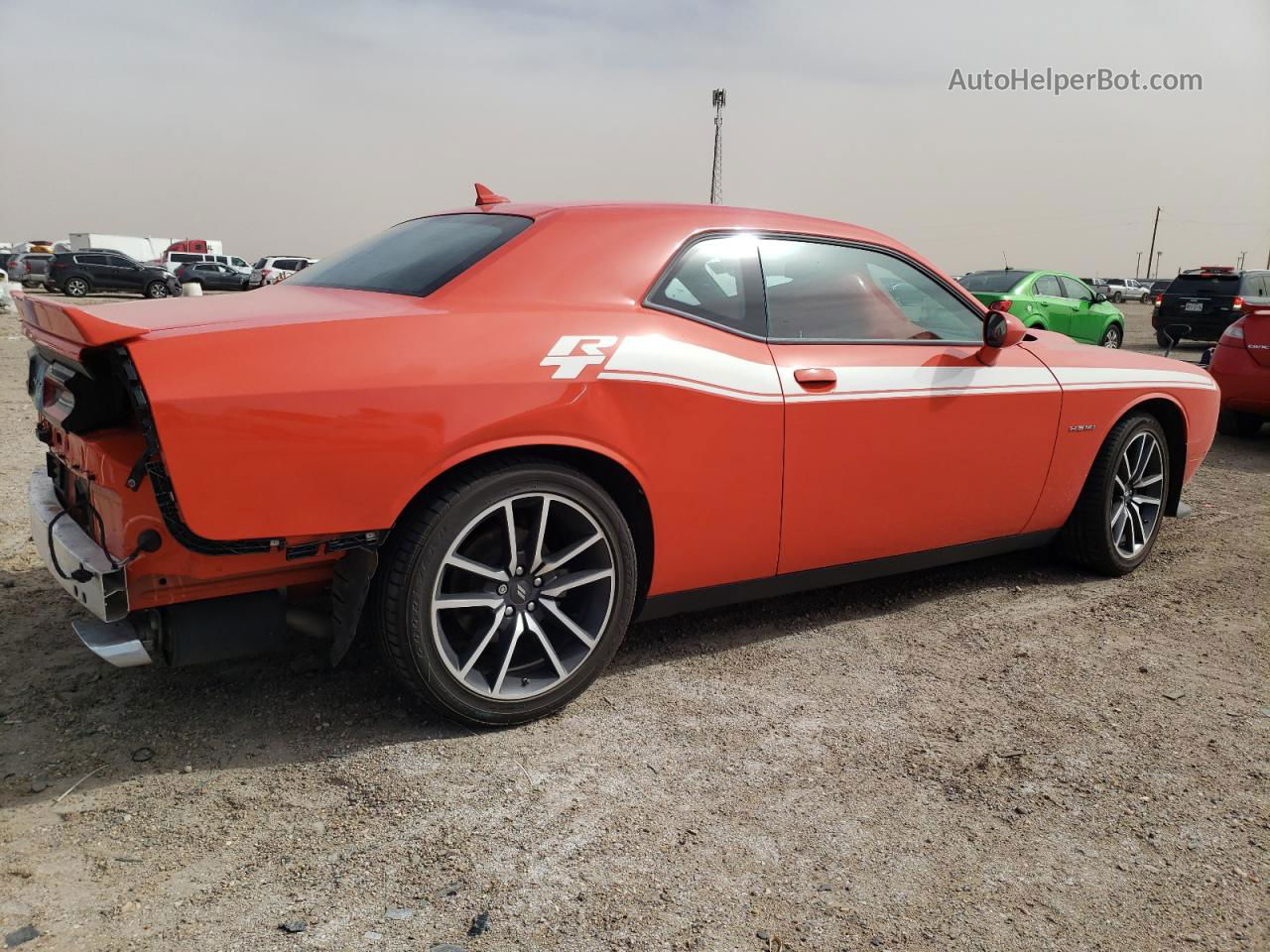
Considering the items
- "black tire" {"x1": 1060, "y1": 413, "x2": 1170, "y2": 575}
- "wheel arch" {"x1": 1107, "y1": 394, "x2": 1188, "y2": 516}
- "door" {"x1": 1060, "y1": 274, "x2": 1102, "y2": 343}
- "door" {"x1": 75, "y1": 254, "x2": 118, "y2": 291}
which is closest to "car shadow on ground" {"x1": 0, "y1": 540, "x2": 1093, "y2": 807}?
"black tire" {"x1": 1060, "y1": 413, "x2": 1170, "y2": 575}

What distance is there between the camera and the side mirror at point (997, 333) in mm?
3764

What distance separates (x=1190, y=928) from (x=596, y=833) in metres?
1.34

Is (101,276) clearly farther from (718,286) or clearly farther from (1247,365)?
(718,286)

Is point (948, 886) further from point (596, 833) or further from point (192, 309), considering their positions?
point (192, 309)

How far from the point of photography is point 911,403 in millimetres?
3592

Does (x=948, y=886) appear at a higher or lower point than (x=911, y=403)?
lower

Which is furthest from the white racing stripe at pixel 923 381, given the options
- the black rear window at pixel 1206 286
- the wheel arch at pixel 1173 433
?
the black rear window at pixel 1206 286

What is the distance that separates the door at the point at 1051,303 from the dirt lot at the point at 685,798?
39.0ft

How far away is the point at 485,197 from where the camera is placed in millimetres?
3887

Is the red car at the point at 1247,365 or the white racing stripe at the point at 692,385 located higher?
the white racing stripe at the point at 692,385

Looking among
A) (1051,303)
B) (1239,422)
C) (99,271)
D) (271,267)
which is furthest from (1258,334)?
(271,267)

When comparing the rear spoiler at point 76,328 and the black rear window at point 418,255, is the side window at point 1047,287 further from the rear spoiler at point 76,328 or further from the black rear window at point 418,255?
the rear spoiler at point 76,328

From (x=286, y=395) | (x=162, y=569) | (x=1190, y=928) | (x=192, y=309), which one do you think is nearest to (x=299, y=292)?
(x=192, y=309)

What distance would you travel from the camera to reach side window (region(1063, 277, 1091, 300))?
50.9 ft
